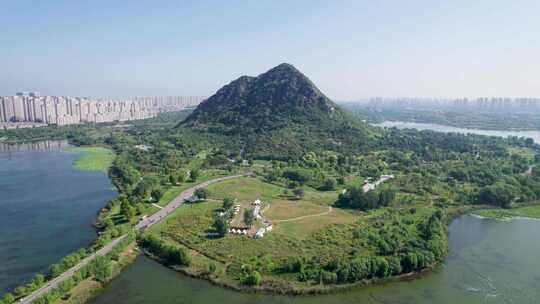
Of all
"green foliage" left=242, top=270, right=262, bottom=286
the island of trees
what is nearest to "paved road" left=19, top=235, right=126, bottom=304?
the island of trees

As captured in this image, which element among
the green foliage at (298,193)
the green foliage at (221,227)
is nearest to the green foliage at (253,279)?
the green foliage at (221,227)

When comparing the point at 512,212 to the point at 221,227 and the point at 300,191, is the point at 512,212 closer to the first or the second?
the point at 300,191

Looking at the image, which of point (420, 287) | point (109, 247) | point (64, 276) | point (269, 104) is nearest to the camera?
point (64, 276)

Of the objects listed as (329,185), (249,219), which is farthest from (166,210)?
(329,185)

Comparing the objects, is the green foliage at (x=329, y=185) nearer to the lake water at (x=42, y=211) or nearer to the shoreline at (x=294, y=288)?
the shoreline at (x=294, y=288)

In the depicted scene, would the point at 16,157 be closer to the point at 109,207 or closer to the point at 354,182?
the point at 109,207

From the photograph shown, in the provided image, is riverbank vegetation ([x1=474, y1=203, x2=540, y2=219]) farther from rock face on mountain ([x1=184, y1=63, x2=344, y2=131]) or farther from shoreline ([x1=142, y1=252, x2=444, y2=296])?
rock face on mountain ([x1=184, y1=63, x2=344, y2=131])
